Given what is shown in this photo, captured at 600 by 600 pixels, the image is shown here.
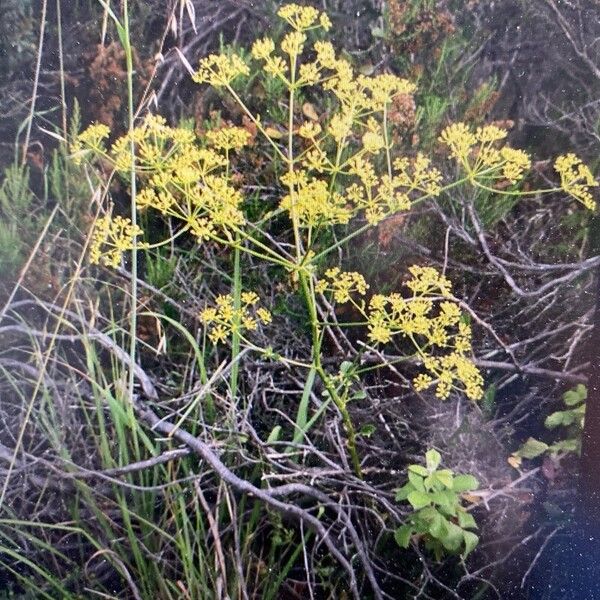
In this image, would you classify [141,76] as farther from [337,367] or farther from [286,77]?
[337,367]

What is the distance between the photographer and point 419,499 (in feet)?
3.59

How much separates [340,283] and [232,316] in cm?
15

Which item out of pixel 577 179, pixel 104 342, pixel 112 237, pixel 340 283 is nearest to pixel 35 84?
pixel 112 237

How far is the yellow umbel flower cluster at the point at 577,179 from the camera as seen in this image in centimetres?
103

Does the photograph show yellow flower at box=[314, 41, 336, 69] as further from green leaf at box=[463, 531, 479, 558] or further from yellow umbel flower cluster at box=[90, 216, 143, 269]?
green leaf at box=[463, 531, 479, 558]

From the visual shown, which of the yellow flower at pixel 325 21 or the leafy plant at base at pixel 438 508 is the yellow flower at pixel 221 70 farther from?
the leafy plant at base at pixel 438 508

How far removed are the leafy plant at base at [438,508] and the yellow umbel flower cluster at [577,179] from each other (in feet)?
1.28

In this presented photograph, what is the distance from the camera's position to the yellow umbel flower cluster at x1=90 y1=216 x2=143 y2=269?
3.58ft

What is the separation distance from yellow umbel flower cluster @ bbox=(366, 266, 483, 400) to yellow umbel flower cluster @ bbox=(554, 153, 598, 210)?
20cm

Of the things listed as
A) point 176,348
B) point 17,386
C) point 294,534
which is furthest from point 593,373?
point 17,386

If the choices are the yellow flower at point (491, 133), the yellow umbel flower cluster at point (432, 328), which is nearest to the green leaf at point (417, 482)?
the yellow umbel flower cluster at point (432, 328)

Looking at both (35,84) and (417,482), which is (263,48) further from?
(417,482)

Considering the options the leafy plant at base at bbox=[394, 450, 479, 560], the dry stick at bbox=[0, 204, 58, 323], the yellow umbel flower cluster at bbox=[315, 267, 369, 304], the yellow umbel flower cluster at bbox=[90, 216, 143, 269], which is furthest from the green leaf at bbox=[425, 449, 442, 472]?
the dry stick at bbox=[0, 204, 58, 323]

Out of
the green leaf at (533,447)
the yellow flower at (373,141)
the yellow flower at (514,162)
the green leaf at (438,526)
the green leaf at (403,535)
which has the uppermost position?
the yellow flower at (373,141)
